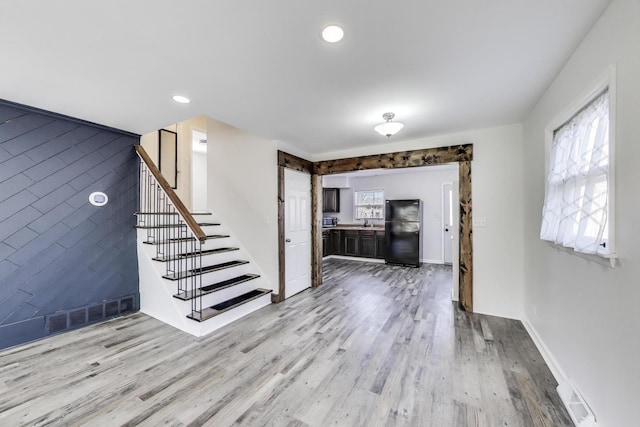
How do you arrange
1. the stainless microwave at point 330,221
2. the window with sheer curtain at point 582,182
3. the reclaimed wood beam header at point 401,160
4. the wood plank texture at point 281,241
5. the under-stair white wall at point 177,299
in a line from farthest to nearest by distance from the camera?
the stainless microwave at point 330,221 < the wood plank texture at point 281,241 < the reclaimed wood beam header at point 401,160 < the under-stair white wall at point 177,299 < the window with sheer curtain at point 582,182

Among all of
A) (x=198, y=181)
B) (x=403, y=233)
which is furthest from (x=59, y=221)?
(x=403, y=233)

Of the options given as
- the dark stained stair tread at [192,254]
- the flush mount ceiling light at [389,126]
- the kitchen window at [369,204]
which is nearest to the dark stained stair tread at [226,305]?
the dark stained stair tread at [192,254]

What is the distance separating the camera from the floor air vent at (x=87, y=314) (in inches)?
109

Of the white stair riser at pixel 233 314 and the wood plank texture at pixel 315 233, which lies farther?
the wood plank texture at pixel 315 233

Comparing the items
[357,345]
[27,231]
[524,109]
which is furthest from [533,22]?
[27,231]

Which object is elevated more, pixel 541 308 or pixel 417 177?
pixel 417 177

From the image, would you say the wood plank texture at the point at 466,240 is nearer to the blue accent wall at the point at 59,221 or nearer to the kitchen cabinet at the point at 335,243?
the kitchen cabinet at the point at 335,243

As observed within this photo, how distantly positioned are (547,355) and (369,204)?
573 cm

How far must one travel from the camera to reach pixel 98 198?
10.4 ft

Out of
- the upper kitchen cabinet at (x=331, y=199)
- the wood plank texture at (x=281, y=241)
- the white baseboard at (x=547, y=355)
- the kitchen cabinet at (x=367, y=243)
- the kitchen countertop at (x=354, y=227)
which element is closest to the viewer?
the white baseboard at (x=547, y=355)

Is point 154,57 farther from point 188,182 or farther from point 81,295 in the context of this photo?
point 188,182

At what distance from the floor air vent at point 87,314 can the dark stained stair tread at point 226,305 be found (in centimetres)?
118

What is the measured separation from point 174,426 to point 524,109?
4199mm

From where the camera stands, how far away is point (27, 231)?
2639mm
